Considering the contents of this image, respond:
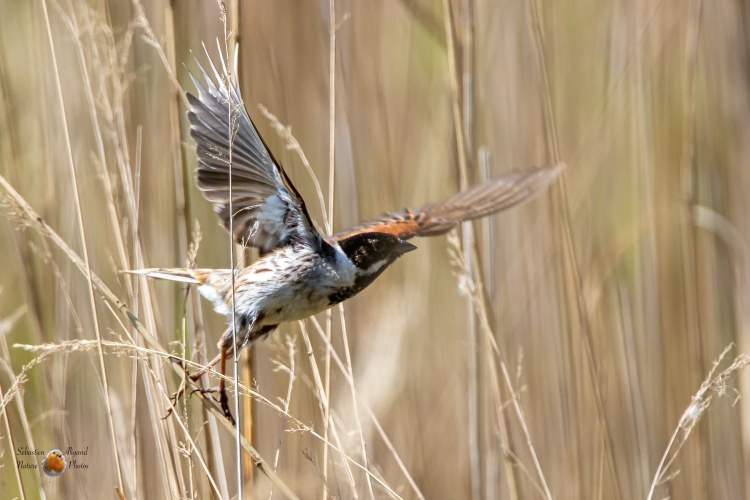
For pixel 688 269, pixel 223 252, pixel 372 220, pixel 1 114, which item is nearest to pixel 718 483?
pixel 688 269

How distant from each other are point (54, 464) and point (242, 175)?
35.9 inches

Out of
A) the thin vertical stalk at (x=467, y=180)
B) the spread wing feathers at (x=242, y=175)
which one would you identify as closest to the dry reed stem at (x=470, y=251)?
the thin vertical stalk at (x=467, y=180)

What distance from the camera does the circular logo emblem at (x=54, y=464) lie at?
6.78 feet

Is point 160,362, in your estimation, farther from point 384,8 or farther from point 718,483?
point 718,483

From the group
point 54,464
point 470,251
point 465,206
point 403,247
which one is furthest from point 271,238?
point 54,464

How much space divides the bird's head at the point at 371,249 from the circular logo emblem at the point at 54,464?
3.23ft

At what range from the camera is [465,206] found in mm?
2697

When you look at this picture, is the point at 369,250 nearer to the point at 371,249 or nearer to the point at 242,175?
the point at 371,249

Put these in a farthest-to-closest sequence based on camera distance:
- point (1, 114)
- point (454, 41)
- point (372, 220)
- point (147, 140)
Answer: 1. point (372, 220)
2. point (147, 140)
3. point (1, 114)
4. point (454, 41)

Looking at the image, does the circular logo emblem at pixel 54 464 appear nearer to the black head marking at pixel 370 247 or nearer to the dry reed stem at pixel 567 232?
the black head marking at pixel 370 247

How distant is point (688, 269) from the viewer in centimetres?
264

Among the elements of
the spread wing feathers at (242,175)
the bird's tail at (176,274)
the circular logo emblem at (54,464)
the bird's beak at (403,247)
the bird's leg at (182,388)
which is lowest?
the circular logo emblem at (54,464)

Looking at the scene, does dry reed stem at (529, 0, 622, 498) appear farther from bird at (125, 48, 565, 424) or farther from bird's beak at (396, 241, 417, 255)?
bird's beak at (396, 241, 417, 255)

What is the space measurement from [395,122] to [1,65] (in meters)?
1.39
